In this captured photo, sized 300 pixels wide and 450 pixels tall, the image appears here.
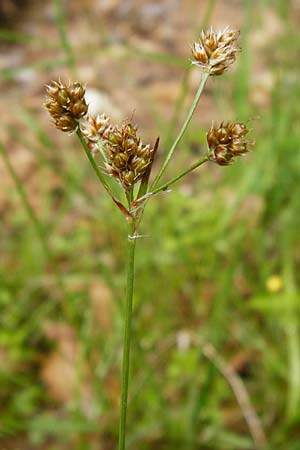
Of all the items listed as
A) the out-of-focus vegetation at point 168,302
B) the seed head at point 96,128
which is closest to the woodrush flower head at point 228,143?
the seed head at point 96,128

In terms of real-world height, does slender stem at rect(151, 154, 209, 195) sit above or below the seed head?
below

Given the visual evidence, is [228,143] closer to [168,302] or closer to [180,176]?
[180,176]

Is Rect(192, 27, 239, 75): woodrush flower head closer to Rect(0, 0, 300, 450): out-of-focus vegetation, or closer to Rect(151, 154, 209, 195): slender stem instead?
Rect(151, 154, 209, 195): slender stem

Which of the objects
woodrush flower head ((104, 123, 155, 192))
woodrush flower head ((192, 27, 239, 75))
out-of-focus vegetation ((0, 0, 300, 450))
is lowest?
out-of-focus vegetation ((0, 0, 300, 450))

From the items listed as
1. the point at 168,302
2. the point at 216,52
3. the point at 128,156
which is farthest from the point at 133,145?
the point at 168,302

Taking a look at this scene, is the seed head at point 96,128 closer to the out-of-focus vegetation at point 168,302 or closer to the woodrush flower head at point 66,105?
the woodrush flower head at point 66,105

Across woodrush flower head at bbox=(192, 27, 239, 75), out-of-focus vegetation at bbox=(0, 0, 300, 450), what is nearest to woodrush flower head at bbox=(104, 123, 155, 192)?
woodrush flower head at bbox=(192, 27, 239, 75)

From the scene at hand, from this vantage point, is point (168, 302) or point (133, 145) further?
point (168, 302)
